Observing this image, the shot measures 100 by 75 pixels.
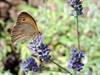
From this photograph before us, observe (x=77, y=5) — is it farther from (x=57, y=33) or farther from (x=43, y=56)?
(x=57, y=33)

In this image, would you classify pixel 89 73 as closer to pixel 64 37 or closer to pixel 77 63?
pixel 77 63

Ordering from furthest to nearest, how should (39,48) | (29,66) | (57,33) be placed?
(57,33) < (29,66) < (39,48)

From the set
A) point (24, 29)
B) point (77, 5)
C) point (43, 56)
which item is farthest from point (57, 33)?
point (43, 56)

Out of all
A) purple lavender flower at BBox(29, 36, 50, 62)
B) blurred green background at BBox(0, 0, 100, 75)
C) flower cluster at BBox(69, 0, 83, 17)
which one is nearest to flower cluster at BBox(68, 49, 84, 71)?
purple lavender flower at BBox(29, 36, 50, 62)

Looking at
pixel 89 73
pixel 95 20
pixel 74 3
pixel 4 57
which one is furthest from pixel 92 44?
pixel 74 3

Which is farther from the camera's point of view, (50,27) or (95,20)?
(50,27)

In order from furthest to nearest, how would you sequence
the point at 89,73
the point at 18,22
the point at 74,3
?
the point at 89,73 → the point at 74,3 → the point at 18,22
